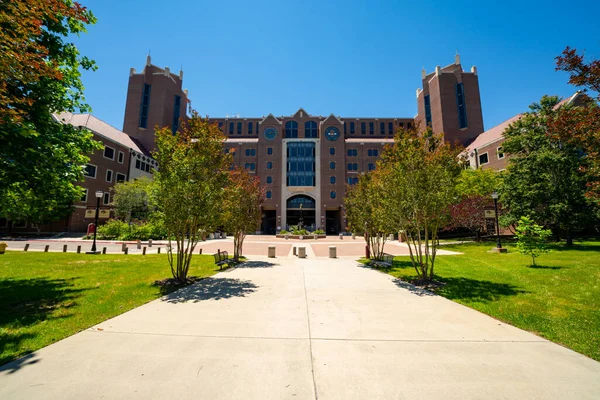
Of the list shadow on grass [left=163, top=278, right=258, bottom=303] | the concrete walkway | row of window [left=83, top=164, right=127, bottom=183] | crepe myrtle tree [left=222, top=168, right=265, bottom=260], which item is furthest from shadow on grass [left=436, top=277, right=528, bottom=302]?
row of window [left=83, top=164, right=127, bottom=183]

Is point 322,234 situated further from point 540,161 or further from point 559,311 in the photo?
point 559,311

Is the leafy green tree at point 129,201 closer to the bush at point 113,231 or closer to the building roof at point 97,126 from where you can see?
the bush at point 113,231

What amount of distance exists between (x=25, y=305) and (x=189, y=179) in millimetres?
5314

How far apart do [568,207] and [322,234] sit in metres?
31.1

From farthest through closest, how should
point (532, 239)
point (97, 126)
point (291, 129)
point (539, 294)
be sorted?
point (291, 129)
point (97, 126)
point (532, 239)
point (539, 294)

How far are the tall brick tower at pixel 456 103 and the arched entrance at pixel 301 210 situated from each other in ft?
105

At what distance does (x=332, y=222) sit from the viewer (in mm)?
60438

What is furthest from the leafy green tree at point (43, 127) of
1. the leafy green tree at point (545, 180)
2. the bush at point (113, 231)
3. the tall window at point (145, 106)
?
the tall window at point (145, 106)

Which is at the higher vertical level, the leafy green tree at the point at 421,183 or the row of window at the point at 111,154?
the row of window at the point at 111,154

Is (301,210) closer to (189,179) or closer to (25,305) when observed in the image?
(189,179)

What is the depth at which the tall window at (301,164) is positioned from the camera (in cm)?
5766

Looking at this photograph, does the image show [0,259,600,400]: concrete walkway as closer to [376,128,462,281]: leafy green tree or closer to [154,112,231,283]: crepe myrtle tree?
[154,112,231,283]: crepe myrtle tree

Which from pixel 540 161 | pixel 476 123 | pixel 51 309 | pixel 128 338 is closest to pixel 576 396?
pixel 128 338

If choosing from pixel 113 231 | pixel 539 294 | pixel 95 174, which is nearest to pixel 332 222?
pixel 113 231
